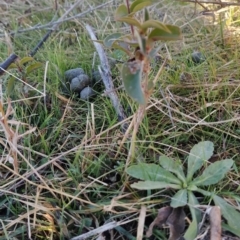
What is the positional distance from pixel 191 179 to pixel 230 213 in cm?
11

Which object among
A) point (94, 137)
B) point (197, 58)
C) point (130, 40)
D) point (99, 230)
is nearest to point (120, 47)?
point (130, 40)

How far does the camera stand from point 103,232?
840 mm

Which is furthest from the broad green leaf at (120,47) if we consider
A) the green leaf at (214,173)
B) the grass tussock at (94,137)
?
the green leaf at (214,173)

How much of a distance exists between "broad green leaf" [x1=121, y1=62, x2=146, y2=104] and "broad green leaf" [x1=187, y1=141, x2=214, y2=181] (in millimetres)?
243

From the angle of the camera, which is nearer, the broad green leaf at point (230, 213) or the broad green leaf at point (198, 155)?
the broad green leaf at point (230, 213)

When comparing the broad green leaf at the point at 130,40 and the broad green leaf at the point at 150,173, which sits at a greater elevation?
the broad green leaf at the point at 130,40

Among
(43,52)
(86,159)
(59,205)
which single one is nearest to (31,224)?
(59,205)

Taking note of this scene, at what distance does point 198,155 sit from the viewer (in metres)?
0.94

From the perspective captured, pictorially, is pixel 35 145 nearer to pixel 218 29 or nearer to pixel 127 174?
pixel 127 174

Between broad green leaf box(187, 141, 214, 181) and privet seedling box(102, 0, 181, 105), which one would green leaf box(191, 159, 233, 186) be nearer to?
broad green leaf box(187, 141, 214, 181)

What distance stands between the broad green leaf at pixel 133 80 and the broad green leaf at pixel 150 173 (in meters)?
0.20

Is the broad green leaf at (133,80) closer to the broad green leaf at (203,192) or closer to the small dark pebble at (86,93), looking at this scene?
the broad green leaf at (203,192)

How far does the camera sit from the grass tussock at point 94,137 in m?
0.87

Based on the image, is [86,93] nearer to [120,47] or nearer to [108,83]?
Result: [108,83]
